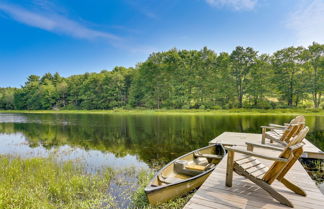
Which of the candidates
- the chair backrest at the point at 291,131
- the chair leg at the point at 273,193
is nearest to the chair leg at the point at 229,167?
the chair leg at the point at 273,193

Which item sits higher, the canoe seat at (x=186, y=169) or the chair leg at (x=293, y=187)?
the chair leg at (x=293, y=187)

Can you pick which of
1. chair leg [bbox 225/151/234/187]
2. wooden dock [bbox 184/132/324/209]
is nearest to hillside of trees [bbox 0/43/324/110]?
wooden dock [bbox 184/132/324/209]

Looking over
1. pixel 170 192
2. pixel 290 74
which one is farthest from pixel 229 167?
pixel 290 74

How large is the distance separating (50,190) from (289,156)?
17.9 ft

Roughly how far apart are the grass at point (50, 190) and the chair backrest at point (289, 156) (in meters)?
3.64

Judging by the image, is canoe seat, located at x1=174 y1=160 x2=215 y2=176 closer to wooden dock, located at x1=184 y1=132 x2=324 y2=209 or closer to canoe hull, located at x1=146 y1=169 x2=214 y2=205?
canoe hull, located at x1=146 y1=169 x2=214 y2=205

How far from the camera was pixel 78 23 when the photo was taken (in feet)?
122

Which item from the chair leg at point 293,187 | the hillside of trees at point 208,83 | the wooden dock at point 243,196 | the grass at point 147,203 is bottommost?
the grass at point 147,203

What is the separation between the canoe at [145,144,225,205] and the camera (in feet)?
12.6

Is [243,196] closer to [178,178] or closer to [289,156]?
[289,156]

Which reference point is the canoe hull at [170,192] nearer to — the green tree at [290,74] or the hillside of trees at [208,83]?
the hillside of trees at [208,83]

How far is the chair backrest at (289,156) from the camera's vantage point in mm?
2498

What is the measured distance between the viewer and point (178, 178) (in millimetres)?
Result: 5020

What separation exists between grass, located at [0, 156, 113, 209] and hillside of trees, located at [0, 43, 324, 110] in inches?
1422
